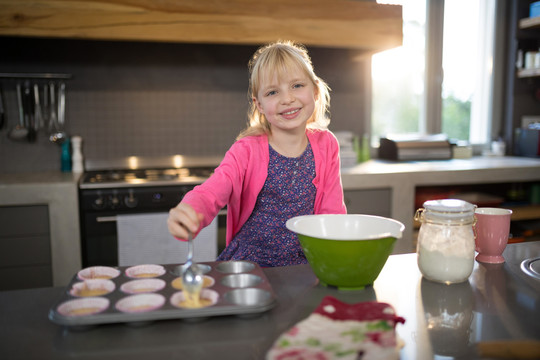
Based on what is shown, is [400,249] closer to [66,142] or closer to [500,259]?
[500,259]

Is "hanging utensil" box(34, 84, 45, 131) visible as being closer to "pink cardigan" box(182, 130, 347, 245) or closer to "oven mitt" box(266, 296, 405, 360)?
"pink cardigan" box(182, 130, 347, 245)

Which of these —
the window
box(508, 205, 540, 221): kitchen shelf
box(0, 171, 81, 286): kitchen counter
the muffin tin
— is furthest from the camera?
the window

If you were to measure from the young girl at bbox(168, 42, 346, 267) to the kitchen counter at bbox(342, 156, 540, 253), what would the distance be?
0.98 m

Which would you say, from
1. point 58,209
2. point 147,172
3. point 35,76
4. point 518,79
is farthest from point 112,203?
point 518,79

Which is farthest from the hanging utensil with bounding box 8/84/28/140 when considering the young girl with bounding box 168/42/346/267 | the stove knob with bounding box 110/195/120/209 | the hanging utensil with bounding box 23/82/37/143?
the young girl with bounding box 168/42/346/267

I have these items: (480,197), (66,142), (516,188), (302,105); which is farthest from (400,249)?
(66,142)

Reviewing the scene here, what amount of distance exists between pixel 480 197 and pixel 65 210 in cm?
222

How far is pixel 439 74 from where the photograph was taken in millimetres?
3197

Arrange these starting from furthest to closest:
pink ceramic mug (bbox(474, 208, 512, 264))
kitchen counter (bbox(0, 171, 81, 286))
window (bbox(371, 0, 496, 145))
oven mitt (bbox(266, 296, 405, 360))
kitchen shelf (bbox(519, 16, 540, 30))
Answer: window (bbox(371, 0, 496, 145)) → kitchen shelf (bbox(519, 16, 540, 30)) → kitchen counter (bbox(0, 171, 81, 286)) → pink ceramic mug (bbox(474, 208, 512, 264)) → oven mitt (bbox(266, 296, 405, 360))

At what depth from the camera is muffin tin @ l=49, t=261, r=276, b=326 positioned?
717mm

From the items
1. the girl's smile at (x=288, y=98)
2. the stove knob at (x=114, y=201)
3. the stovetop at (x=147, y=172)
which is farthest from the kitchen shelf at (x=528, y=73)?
the stove knob at (x=114, y=201)

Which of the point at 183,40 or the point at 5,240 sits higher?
the point at 183,40

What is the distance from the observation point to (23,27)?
210 cm

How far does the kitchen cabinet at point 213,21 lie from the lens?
211cm
